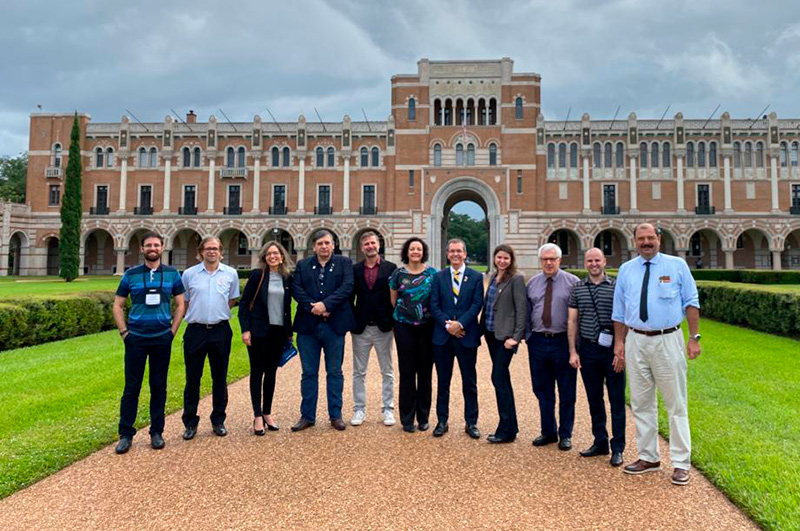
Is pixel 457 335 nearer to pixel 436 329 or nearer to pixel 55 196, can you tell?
pixel 436 329

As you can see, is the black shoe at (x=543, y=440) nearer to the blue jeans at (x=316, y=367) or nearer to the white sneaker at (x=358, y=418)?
the white sneaker at (x=358, y=418)

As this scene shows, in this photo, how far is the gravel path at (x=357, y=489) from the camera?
3.26 meters

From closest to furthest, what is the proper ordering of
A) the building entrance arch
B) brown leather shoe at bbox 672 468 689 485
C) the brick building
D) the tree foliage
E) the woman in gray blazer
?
brown leather shoe at bbox 672 468 689 485 → the woman in gray blazer → the brick building → the building entrance arch → the tree foliage

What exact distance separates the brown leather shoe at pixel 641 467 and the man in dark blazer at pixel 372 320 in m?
2.41

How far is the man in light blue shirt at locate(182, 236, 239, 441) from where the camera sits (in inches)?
190

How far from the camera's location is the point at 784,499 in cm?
340

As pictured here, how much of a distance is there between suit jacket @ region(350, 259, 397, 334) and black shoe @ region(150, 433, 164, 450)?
218cm

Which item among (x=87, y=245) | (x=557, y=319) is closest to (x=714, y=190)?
(x=557, y=319)

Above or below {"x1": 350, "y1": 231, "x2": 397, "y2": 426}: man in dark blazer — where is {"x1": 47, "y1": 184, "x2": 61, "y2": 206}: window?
above

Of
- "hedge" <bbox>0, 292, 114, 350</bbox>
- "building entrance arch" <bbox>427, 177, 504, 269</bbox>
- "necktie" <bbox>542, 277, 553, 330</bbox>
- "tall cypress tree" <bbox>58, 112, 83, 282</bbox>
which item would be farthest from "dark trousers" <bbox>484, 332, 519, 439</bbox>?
"tall cypress tree" <bbox>58, 112, 83, 282</bbox>

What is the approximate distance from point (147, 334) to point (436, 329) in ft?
9.47

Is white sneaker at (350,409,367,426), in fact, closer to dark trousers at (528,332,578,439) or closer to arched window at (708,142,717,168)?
dark trousers at (528,332,578,439)

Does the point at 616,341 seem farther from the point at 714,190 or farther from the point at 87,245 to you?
the point at 87,245

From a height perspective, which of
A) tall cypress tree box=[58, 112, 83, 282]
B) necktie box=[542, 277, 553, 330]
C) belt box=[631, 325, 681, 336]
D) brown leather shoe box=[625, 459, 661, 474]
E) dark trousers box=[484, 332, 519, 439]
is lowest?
brown leather shoe box=[625, 459, 661, 474]
